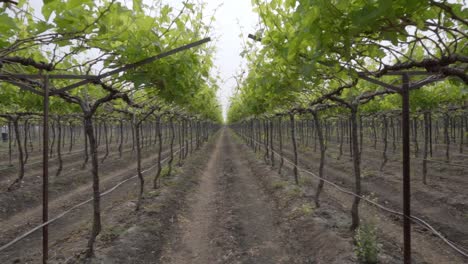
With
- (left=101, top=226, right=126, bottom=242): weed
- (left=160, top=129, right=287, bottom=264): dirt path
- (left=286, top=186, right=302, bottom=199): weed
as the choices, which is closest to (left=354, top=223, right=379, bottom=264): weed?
(left=160, top=129, right=287, bottom=264): dirt path

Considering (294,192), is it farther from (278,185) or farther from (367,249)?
(367,249)

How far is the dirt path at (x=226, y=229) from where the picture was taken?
6.80m

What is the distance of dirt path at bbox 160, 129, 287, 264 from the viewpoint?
6797mm

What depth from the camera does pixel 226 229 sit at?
8.26 metres

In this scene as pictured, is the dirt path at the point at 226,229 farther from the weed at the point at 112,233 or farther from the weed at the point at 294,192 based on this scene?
the weed at the point at 112,233

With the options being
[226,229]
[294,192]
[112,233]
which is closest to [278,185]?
[294,192]

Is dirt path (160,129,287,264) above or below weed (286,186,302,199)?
below

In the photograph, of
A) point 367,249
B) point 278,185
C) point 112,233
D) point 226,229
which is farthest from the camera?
point 278,185

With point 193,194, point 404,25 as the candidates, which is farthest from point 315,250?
point 193,194

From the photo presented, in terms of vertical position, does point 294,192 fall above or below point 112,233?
above

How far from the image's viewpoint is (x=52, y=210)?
10148 millimetres

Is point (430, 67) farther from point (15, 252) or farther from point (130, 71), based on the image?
point (15, 252)

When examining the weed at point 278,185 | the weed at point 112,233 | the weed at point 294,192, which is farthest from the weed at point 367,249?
the weed at point 278,185

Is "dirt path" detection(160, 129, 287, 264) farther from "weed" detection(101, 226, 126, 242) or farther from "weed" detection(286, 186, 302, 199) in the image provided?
"weed" detection(101, 226, 126, 242)
